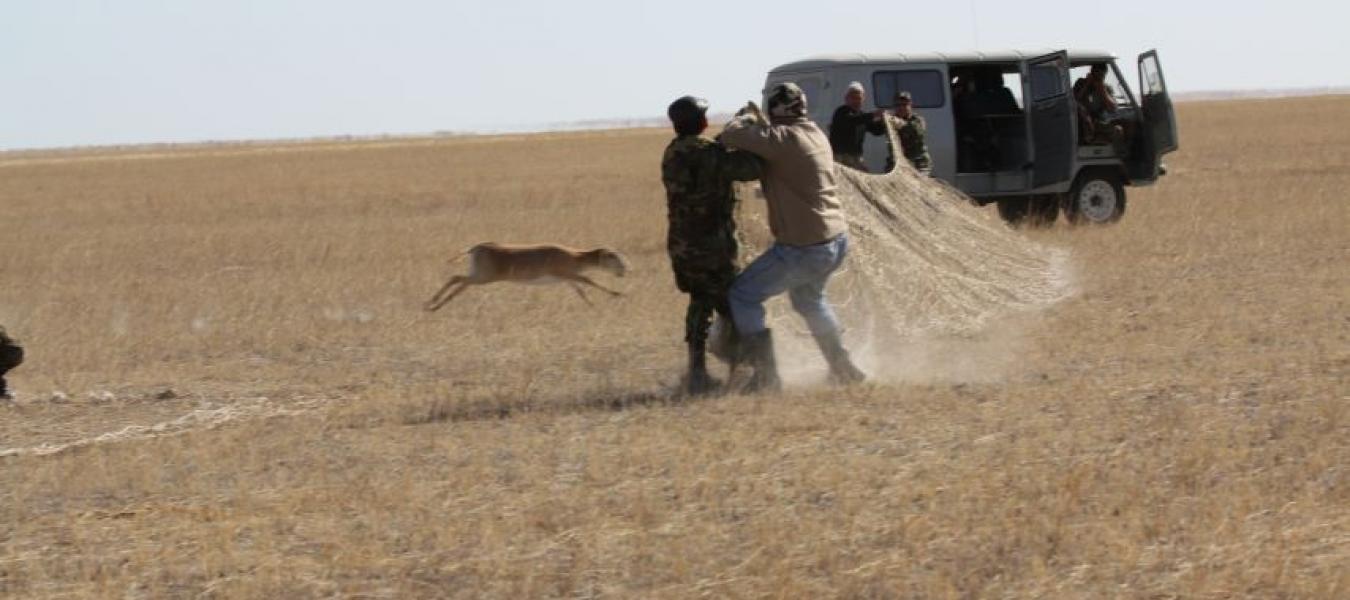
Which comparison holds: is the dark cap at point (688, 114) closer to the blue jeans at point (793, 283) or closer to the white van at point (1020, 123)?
the blue jeans at point (793, 283)

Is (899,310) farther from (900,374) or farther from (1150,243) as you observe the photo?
(1150,243)

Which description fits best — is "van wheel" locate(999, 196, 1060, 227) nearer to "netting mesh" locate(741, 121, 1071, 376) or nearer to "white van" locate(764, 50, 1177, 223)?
"white van" locate(764, 50, 1177, 223)

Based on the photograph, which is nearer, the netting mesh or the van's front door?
the netting mesh

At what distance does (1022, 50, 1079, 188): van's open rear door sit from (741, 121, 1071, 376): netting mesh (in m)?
6.61

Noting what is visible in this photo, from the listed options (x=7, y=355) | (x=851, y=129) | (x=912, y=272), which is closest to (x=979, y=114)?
(x=851, y=129)

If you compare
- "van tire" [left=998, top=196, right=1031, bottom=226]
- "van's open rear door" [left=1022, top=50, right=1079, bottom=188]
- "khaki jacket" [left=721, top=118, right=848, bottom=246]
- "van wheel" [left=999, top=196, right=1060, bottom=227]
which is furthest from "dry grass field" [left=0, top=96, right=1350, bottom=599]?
"van tire" [left=998, top=196, right=1031, bottom=226]

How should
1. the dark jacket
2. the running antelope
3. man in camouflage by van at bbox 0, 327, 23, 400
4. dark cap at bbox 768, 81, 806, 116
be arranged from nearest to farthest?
1. dark cap at bbox 768, 81, 806, 116
2. man in camouflage by van at bbox 0, 327, 23, 400
3. the running antelope
4. the dark jacket

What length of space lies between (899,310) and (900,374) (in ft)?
1.38

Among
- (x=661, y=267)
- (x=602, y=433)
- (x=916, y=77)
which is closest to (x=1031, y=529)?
(x=602, y=433)

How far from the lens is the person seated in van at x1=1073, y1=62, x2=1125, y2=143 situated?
18.5 m

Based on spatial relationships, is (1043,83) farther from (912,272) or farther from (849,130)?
(912,272)

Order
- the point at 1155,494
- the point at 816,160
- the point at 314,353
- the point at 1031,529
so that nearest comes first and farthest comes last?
the point at 1031,529
the point at 1155,494
the point at 816,160
the point at 314,353

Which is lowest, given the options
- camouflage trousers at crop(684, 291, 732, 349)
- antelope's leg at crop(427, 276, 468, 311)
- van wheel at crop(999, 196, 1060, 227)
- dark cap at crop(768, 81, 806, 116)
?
van wheel at crop(999, 196, 1060, 227)

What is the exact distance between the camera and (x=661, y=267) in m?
15.9
